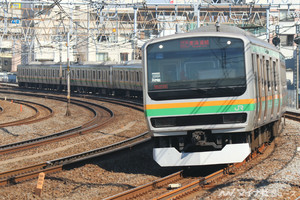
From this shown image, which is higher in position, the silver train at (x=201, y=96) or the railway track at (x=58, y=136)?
the silver train at (x=201, y=96)

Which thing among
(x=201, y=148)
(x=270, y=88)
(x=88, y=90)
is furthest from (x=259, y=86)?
(x=88, y=90)

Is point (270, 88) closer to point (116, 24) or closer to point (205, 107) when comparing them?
point (205, 107)

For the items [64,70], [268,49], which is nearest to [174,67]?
[268,49]

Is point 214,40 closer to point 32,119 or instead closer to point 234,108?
point 234,108

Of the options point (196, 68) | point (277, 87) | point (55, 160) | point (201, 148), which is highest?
point (196, 68)

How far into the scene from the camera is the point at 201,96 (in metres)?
10.2

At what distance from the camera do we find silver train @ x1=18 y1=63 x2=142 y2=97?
37.6 m

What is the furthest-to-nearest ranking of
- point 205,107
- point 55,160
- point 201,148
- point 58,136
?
point 58,136 < point 55,160 < point 201,148 < point 205,107

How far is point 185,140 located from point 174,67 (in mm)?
1520

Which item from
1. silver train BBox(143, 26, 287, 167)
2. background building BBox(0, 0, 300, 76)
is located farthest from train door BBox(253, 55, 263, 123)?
background building BBox(0, 0, 300, 76)

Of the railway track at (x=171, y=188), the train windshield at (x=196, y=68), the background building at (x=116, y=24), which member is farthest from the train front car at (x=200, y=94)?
the background building at (x=116, y=24)

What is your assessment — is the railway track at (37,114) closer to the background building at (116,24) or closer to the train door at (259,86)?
the background building at (116,24)

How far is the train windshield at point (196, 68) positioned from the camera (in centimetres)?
1022

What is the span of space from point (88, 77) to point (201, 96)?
115 ft
